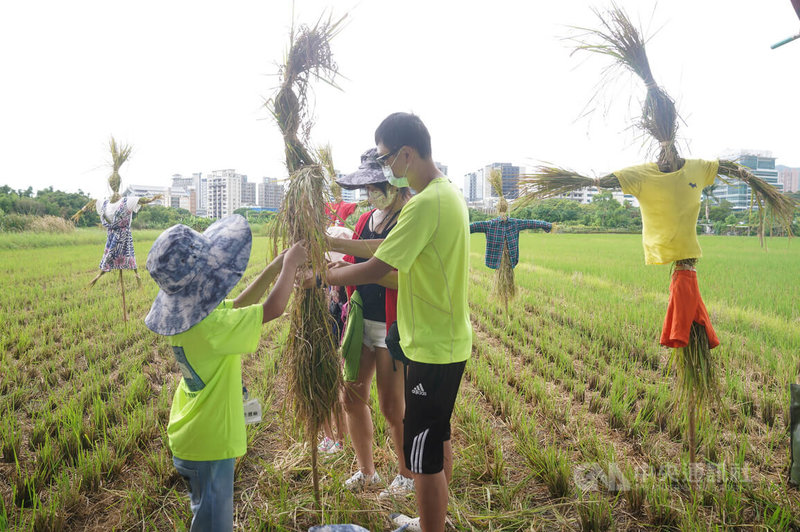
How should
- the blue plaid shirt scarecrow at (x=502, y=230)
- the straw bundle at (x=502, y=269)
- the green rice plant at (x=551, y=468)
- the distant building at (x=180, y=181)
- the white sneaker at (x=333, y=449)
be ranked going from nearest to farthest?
the green rice plant at (x=551, y=468)
the white sneaker at (x=333, y=449)
the blue plaid shirt scarecrow at (x=502, y=230)
the straw bundle at (x=502, y=269)
the distant building at (x=180, y=181)

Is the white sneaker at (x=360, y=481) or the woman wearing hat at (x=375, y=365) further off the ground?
the woman wearing hat at (x=375, y=365)

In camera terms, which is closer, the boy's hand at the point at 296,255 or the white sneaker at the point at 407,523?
the boy's hand at the point at 296,255

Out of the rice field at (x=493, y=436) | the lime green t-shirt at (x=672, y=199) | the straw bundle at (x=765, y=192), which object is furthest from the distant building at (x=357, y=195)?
the straw bundle at (x=765, y=192)

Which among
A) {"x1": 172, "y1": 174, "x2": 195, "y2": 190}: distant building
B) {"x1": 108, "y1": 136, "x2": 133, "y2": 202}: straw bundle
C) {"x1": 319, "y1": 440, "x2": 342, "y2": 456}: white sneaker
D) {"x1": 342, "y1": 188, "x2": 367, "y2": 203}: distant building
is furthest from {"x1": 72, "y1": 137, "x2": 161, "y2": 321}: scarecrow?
{"x1": 172, "y1": 174, "x2": 195, "y2": 190}: distant building

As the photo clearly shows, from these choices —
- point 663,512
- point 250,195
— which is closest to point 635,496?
point 663,512

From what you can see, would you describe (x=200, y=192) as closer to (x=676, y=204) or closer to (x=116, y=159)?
(x=116, y=159)

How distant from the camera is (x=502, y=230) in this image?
4.00 metres

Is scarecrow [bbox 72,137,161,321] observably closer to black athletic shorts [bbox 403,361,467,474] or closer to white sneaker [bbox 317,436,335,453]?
white sneaker [bbox 317,436,335,453]

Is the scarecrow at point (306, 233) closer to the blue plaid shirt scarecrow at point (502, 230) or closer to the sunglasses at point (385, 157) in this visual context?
the sunglasses at point (385, 157)

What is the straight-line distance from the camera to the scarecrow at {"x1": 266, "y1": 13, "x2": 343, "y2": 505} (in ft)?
5.43

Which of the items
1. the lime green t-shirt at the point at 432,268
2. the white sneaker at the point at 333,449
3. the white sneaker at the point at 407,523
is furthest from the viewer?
the white sneaker at the point at 333,449

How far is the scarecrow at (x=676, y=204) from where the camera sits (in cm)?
212

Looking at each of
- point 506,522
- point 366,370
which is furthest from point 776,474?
point 366,370

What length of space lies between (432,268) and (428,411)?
54 centimetres
